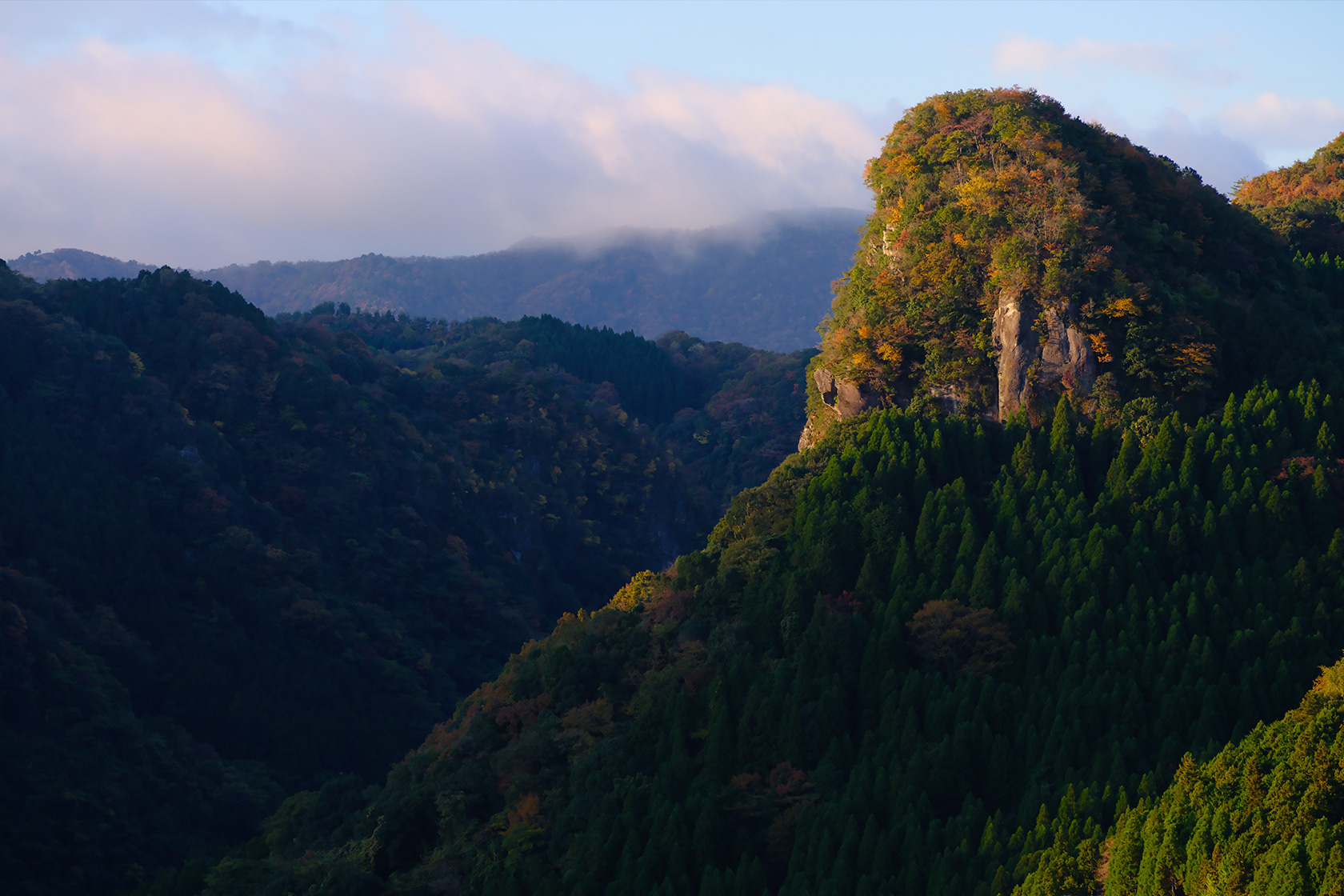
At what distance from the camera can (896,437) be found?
161ft

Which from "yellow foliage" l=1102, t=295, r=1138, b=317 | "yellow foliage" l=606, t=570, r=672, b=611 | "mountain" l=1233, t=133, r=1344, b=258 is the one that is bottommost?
"yellow foliage" l=606, t=570, r=672, b=611

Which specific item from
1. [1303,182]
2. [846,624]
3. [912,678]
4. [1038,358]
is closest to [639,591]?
[846,624]

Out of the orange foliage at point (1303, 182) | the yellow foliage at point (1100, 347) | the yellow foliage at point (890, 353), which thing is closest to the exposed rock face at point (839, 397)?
the yellow foliage at point (890, 353)

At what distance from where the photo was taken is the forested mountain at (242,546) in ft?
184

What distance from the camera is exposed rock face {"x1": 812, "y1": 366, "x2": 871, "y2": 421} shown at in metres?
54.9

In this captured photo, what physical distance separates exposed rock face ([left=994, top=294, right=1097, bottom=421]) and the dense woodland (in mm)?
771

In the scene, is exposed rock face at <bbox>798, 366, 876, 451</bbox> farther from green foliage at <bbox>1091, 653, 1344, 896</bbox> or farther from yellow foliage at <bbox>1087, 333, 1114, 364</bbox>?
green foliage at <bbox>1091, 653, 1344, 896</bbox>

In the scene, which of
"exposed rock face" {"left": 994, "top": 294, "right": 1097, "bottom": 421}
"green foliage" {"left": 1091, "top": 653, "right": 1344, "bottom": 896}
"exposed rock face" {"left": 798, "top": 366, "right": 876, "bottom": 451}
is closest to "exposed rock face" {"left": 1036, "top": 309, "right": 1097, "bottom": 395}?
"exposed rock face" {"left": 994, "top": 294, "right": 1097, "bottom": 421}

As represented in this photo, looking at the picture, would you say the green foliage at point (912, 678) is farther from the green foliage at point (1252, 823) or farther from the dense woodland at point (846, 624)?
the green foliage at point (1252, 823)

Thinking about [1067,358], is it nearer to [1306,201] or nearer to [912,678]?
[912,678]

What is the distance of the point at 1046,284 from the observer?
49.8m

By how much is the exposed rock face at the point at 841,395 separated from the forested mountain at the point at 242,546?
28.6 meters

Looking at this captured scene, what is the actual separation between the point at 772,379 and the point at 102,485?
265 feet

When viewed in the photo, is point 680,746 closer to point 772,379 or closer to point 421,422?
point 421,422
